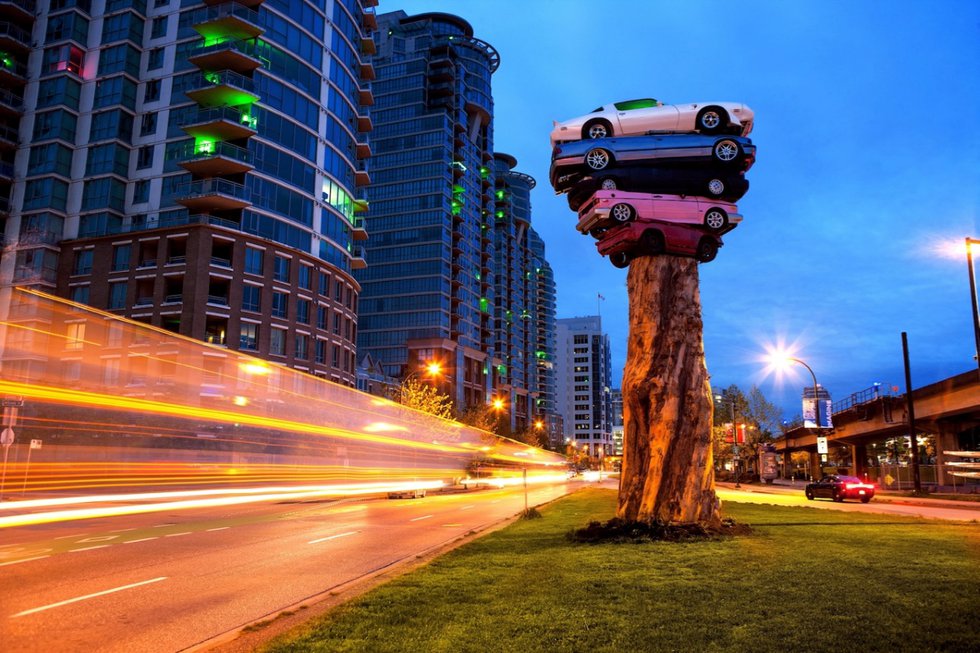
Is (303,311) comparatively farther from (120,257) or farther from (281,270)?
(120,257)

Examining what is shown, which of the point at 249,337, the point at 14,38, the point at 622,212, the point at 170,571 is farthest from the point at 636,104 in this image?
the point at 14,38

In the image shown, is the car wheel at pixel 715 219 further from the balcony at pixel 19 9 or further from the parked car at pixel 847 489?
the balcony at pixel 19 9

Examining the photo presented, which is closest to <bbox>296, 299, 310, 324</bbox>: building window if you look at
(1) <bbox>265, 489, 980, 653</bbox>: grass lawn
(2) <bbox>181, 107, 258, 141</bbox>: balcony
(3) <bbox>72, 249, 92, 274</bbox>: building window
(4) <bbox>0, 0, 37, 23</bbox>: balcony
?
(2) <bbox>181, 107, 258, 141</bbox>: balcony

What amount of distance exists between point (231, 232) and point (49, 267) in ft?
59.4

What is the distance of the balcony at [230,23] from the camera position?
200ft

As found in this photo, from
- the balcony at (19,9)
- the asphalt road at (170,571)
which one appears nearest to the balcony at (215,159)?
the balcony at (19,9)

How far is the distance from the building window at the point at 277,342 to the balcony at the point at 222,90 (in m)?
20.2

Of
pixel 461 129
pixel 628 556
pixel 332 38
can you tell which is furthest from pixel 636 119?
pixel 461 129

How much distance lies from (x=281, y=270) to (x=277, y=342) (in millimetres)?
6413

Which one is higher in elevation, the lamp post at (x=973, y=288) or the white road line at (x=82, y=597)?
the lamp post at (x=973, y=288)

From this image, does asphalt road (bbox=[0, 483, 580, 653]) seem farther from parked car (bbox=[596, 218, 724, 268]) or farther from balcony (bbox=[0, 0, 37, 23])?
Answer: balcony (bbox=[0, 0, 37, 23])

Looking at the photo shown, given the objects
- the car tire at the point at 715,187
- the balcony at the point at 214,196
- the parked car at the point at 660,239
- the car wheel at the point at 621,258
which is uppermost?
the balcony at the point at 214,196

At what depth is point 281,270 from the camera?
63094 mm

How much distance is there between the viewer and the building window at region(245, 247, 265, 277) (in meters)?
60.6
